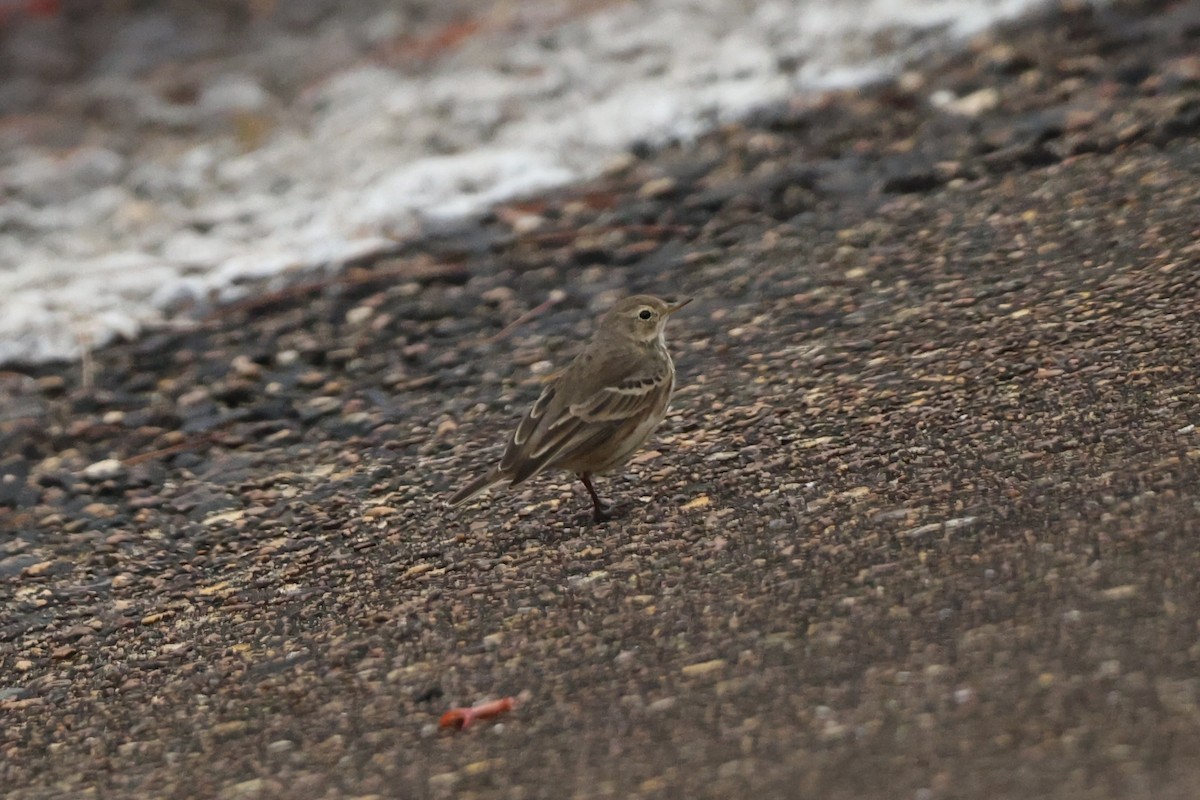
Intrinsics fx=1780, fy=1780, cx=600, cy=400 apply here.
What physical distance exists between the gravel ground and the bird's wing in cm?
28

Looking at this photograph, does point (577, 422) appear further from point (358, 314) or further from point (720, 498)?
point (358, 314)

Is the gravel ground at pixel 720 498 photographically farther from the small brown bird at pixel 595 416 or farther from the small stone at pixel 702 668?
the small brown bird at pixel 595 416

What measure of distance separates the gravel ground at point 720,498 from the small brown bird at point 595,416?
0.22 m

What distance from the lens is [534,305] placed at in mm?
8906

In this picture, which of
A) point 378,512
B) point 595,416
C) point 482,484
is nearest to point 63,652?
point 378,512

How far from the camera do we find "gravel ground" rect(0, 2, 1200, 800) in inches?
173

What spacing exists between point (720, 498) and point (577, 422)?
1.91 ft

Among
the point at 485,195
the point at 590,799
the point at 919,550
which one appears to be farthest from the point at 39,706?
the point at 485,195

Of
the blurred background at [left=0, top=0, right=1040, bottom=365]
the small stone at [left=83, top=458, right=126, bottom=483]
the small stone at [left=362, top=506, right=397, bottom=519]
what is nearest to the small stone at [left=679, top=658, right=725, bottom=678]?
the small stone at [left=362, top=506, right=397, bottom=519]

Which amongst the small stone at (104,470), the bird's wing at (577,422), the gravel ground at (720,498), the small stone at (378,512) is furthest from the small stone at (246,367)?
the bird's wing at (577,422)

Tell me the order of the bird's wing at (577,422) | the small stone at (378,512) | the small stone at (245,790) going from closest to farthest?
the small stone at (245,790), the bird's wing at (577,422), the small stone at (378,512)

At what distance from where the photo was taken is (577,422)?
249 inches

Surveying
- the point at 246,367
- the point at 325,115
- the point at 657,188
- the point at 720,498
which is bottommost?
the point at 720,498

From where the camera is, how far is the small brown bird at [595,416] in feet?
20.4
